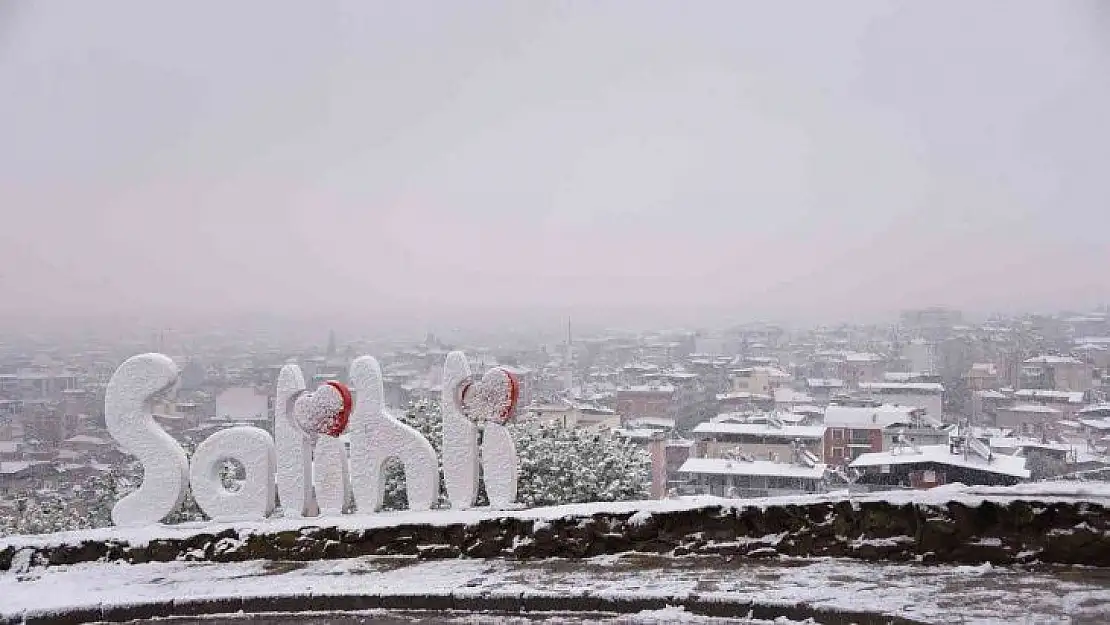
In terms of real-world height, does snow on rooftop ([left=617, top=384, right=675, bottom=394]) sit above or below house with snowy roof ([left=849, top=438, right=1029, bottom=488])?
above

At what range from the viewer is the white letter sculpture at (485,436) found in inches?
282

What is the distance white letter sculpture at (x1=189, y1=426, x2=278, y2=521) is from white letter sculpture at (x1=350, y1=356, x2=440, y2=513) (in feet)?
2.00

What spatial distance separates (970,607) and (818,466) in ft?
22.5

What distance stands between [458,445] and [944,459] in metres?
5.68

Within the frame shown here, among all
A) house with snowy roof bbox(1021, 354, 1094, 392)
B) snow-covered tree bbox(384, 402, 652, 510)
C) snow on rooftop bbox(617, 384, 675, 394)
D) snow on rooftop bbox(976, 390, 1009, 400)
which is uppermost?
house with snowy roof bbox(1021, 354, 1094, 392)

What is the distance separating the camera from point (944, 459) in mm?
10367

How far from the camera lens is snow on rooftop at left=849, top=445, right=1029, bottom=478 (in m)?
10.1

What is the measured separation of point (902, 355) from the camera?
41.8ft

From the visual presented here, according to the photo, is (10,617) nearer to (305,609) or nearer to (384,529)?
(305,609)

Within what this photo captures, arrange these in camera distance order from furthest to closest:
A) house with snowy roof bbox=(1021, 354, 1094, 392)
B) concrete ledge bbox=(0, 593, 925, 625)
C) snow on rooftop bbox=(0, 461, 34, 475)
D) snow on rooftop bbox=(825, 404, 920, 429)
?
snow on rooftop bbox=(0, 461, 34, 475)
snow on rooftop bbox=(825, 404, 920, 429)
house with snowy roof bbox=(1021, 354, 1094, 392)
concrete ledge bbox=(0, 593, 925, 625)

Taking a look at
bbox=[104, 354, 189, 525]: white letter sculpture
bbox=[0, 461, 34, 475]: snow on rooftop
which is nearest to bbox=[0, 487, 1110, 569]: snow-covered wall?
bbox=[104, 354, 189, 525]: white letter sculpture

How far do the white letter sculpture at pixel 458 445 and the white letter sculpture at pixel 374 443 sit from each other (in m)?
0.12

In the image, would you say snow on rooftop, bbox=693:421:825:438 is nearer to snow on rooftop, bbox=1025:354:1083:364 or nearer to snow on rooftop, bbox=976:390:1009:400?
snow on rooftop, bbox=976:390:1009:400

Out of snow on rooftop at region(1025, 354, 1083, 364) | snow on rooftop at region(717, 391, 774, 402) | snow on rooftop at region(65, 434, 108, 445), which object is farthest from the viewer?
snow on rooftop at region(717, 391, 774, 402)
